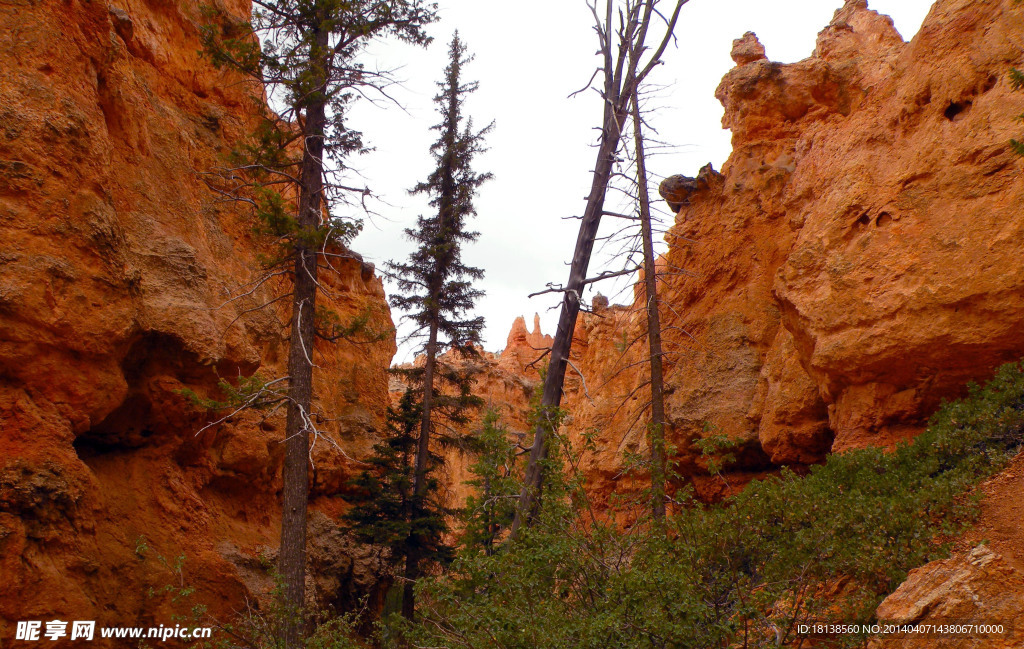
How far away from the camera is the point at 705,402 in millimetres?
13945

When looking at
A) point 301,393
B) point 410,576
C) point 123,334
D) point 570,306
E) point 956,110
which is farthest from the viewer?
point 410,576

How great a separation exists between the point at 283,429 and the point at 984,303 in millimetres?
13364

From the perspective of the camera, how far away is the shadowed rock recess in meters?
8.04

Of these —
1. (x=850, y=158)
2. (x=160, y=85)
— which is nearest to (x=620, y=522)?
(x=850, y=158)

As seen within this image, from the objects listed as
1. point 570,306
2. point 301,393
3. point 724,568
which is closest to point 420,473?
point 301,393

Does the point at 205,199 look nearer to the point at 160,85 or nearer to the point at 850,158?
the point at 160,85

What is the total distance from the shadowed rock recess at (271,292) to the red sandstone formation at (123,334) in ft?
0.12

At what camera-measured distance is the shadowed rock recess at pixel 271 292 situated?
804 centimetres

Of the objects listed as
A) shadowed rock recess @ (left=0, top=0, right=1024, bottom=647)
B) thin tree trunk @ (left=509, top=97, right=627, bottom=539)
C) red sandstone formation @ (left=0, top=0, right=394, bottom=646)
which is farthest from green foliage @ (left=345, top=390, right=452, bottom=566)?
thin tree trunk @ (left=509, top=97, right=627, bottom=539)

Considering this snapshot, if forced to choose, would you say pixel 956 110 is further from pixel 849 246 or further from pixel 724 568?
pixel 724 568

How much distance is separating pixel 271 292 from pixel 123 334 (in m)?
5.56

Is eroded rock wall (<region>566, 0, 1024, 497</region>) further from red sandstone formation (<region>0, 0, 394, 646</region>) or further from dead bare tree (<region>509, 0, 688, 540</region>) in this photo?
red sandstone formation (<region>0, 0, 394, 646</region>)

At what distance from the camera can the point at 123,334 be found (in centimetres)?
909

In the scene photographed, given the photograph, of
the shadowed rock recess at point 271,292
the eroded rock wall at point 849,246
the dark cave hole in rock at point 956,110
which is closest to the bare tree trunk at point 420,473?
the shadowed rock recess at point 271,292
